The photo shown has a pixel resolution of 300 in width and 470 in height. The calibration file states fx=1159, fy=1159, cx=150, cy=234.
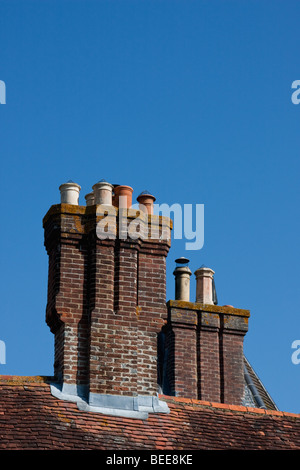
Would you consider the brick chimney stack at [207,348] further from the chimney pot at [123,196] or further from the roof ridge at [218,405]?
the chimney pot at [123,196]

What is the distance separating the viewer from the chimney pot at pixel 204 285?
22219mm

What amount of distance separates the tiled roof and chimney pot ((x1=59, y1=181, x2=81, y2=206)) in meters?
2.76

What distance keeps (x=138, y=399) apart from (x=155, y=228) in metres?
2.61

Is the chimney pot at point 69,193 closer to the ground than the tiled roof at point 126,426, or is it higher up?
higher up

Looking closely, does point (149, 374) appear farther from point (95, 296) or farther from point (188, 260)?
point (188, 260)

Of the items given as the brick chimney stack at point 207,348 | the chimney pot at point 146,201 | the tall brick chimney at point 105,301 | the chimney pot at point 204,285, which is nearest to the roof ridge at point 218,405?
the tall brick chimney at point 105,301

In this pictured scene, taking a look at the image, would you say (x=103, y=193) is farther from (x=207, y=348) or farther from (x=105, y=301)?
(x=207, y=348)

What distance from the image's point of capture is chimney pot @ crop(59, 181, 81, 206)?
1733 centimetres

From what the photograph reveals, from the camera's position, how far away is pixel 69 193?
17.3 meters

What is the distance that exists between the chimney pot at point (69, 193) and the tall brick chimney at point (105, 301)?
15 mm

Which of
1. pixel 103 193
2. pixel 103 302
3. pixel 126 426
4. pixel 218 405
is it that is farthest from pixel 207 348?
pixel 126 426
